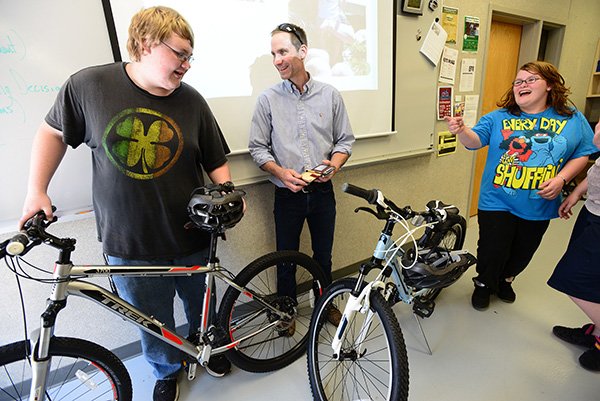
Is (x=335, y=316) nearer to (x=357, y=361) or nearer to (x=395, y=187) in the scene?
(x=357, y=361)

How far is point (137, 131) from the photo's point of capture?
101 centimetres

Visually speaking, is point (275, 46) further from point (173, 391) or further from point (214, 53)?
point (173, 391)

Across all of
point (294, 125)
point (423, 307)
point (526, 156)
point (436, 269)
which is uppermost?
point (294, 125)

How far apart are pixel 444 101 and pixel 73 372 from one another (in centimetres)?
290

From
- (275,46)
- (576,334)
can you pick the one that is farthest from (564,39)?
(275,46)

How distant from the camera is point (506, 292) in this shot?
1954mm

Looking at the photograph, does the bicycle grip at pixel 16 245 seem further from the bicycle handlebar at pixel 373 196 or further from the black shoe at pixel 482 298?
the black shoe at pixel 482 298

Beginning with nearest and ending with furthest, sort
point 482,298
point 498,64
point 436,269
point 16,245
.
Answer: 1. point 16,245
2. point 436,269
3. point 482,298
4. point 498,64

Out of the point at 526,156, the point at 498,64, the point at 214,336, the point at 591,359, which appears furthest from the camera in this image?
the point at 498,64

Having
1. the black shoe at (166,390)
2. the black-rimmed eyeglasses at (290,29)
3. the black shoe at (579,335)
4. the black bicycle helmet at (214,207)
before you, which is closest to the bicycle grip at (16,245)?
the black bicycle helmet at (214,207)

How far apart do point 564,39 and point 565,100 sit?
252 centimetres

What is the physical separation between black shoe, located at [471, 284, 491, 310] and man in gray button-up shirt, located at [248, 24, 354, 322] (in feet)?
3.89

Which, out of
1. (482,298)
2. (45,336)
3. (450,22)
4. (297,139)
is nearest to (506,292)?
(482,298)

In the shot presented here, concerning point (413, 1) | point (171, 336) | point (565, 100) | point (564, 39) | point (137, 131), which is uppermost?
point (413, 1)
